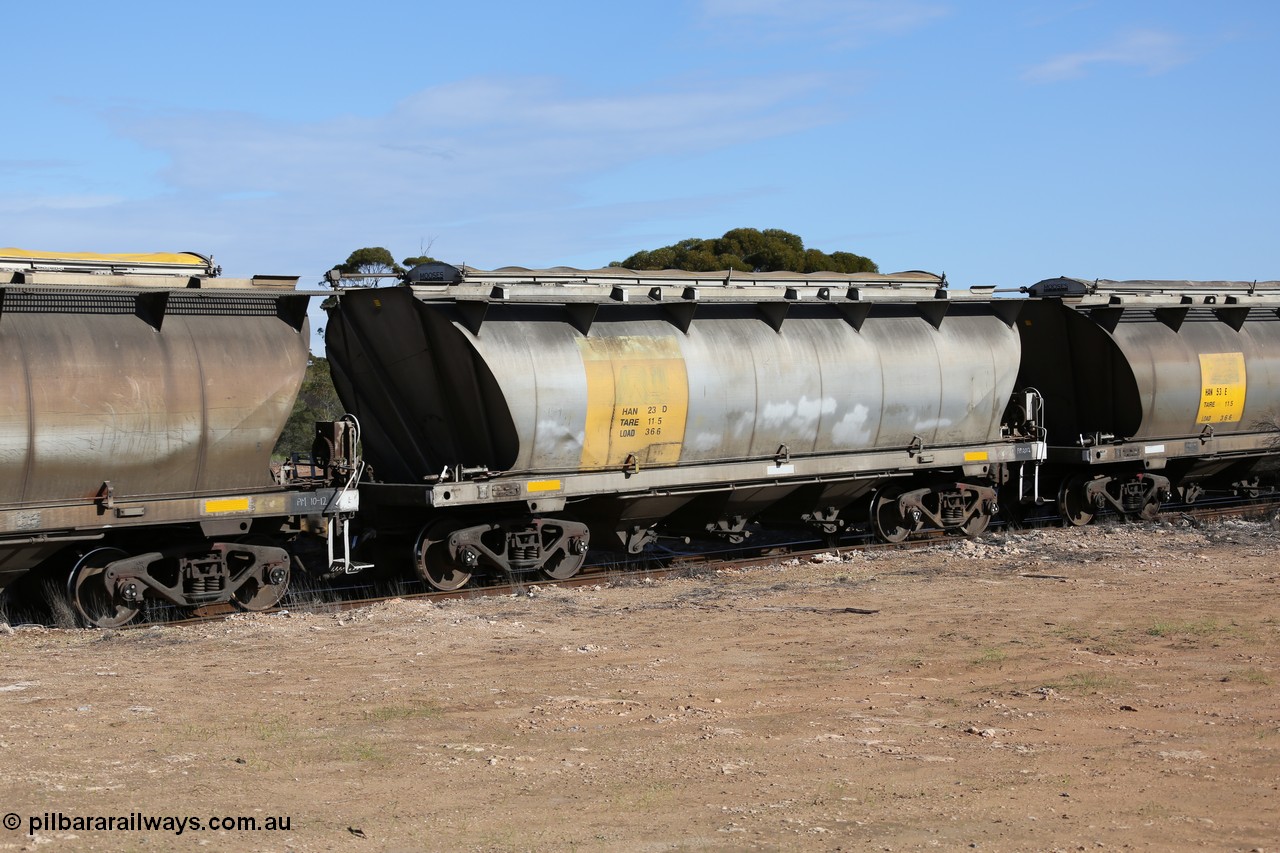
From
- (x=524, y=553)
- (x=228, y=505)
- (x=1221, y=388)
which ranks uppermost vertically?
(x=1221, y=388)

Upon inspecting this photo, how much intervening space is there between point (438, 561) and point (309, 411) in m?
12.5

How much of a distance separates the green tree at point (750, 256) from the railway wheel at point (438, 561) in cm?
2761

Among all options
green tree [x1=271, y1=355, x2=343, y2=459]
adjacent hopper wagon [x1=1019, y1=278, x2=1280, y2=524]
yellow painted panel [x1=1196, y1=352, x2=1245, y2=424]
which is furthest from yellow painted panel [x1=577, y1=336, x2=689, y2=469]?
yellow painted panel [x1=1196, y1=352, x2=1245, y2=424]

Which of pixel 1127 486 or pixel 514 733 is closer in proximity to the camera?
pixel 514 733

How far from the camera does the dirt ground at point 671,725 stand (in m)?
6.66

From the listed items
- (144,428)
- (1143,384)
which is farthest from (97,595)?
(1143,384)

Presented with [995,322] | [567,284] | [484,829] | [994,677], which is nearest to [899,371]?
[995,322]

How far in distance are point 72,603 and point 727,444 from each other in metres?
7.78

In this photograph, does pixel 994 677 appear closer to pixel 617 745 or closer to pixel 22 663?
pixel 617 745

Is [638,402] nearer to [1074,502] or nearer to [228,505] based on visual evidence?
[228,505]

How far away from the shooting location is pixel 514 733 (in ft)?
27.7

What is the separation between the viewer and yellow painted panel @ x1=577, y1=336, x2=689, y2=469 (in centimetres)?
1481

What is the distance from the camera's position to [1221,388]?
70.1 feet

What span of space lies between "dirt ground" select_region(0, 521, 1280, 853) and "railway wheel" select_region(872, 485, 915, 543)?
4.44 m
